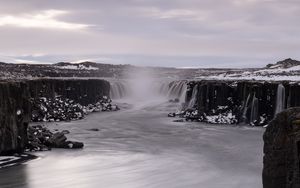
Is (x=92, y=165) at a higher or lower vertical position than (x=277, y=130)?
lower

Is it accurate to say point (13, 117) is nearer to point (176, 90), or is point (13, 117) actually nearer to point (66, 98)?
point (66, 98)

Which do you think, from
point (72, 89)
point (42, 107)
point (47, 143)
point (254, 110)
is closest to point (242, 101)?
point (254, 110)

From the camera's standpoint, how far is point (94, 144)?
104 feet

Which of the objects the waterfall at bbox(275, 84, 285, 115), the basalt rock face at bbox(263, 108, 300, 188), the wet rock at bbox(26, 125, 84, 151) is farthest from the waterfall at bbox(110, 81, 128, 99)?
the basalt rock face at bbox(263, 108, 300, 188)

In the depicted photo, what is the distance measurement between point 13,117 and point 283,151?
17061 mm

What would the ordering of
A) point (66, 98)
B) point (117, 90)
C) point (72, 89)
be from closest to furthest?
1. point (66, 98)
2. point (72, 89)
3. point (117, 90)

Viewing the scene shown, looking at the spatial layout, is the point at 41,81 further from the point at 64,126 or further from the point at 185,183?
the point at 185,183

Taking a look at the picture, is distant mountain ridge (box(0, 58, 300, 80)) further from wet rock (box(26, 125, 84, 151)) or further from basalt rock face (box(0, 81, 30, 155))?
basalt rock face (box(0, 81, 30, 155))

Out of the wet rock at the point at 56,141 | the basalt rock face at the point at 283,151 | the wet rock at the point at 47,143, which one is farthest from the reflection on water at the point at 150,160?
the basalt rock face at the point at 283,151

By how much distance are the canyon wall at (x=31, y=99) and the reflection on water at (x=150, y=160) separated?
1.83 m

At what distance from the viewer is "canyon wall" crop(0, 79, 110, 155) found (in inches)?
1051

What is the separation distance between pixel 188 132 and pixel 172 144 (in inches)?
247

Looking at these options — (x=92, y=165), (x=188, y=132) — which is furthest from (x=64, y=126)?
(x=92, y=165)

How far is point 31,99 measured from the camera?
4609 centimetres
